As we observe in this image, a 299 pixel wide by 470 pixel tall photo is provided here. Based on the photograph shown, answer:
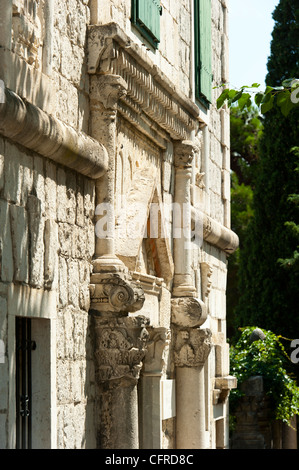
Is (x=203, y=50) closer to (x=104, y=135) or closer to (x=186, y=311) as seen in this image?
(x=186, y=311)

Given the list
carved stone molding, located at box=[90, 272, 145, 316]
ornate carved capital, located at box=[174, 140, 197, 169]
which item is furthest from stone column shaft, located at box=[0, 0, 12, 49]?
ornate carved capital, located at box=[174, 140, 197, 169]

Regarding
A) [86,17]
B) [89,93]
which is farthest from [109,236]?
[86,17]

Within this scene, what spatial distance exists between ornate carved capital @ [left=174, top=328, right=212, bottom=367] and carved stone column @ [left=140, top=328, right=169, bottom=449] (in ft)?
2.70

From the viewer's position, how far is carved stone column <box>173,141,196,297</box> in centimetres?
931

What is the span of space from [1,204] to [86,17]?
2.22m

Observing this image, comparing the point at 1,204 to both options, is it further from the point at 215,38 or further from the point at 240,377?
the point at 240,377

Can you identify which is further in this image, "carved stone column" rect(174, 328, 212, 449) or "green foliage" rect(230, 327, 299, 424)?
"green foliage" rect(230, 327, 299, 424)

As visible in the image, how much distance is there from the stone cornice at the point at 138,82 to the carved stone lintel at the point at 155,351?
1.83 metres

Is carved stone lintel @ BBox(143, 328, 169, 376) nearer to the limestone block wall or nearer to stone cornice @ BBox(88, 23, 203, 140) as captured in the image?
the limestone block wall

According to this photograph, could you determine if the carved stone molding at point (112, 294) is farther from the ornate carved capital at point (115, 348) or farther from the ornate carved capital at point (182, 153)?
the ornate carved capital at point (182, 153)

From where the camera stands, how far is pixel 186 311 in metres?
9.12

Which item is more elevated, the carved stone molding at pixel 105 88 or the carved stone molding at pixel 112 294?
the carved stone molding at pixel 105 88

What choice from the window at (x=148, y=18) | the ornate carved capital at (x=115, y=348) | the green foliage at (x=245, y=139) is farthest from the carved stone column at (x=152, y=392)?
the green foliage at (x=245, y=139)

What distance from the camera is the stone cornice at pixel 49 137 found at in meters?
5.45
